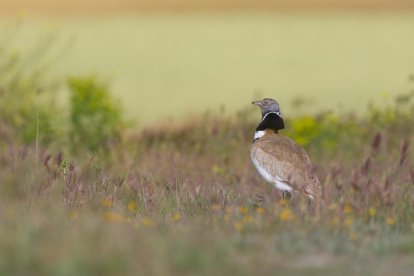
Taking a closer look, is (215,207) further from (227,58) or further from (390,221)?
(227,58)

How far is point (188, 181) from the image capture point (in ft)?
30.9

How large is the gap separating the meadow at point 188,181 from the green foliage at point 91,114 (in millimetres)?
18

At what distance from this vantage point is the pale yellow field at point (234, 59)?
1789 centimetres

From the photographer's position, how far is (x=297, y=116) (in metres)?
14.1

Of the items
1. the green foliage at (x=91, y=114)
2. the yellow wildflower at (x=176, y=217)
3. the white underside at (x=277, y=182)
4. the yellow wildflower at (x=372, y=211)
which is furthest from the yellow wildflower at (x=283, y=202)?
the green foliage at (x=91, y=114)

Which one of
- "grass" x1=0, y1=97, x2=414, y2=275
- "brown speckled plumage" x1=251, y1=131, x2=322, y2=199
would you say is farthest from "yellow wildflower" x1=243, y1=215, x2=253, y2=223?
"brown speckled plumage" x1=251, y1=131, x2=322, y2=199

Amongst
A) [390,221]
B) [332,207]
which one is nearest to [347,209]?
[332,207]

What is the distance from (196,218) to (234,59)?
48.9ft

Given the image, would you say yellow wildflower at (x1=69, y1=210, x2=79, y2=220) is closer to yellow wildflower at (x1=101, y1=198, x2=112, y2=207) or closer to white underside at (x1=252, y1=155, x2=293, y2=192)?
yellow wildflower at (x1=101, y1=198, x2=112, y2=207)

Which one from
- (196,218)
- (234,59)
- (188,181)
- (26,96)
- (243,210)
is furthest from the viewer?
(234,59)

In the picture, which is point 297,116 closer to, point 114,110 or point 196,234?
point 114,110

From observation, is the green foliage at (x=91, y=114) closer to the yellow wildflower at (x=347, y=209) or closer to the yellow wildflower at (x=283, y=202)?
the yellow wildflower at (x=283, y=202)

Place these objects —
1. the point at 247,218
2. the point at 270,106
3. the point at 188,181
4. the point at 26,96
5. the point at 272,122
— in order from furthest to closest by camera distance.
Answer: the point at 26,96 < the point at 270,106 < the point at 272,122 < the point at 188,181 < the point at 247,218

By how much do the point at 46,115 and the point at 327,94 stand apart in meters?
7.17
